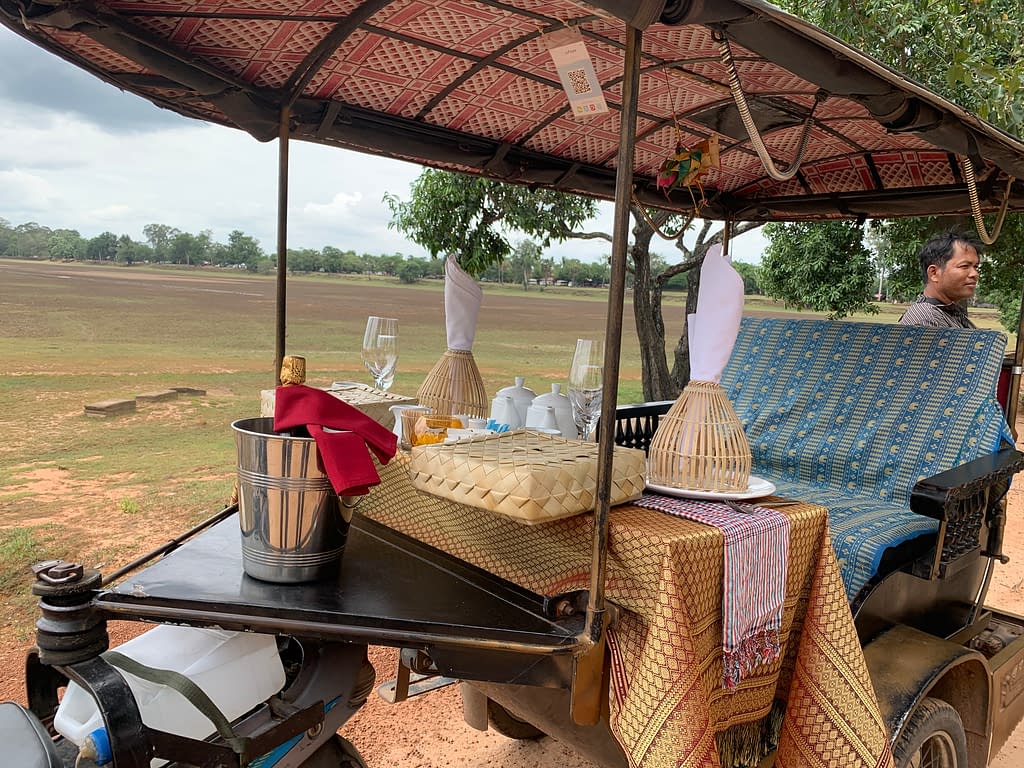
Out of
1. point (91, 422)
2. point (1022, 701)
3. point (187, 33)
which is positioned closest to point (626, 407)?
point (1022, 701)

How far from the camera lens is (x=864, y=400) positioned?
3723 mm

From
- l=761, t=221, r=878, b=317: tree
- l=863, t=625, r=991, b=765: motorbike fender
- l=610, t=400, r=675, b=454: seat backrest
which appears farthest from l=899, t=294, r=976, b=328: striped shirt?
l=761, t=221, r=878, b=317: tree

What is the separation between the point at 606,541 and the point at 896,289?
1113 cm

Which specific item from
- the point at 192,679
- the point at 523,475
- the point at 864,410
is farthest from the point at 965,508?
the point at 192,679

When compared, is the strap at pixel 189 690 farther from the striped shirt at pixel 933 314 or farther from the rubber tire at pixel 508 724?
the striped shirt at pixel 933 314

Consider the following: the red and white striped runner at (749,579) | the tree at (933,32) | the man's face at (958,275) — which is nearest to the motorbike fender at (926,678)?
the red and white striped runner at (749,579)

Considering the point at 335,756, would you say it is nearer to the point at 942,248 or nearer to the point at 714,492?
the point at 714,492

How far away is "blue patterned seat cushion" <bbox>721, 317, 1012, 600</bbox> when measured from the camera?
10.6ft

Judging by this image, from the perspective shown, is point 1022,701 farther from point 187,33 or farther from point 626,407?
point 187,33

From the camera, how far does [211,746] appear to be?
1.41m

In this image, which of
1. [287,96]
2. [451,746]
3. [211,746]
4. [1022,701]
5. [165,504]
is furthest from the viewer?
[165,504]

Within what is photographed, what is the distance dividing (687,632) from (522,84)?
190 centimetres

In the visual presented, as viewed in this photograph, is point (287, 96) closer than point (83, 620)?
No

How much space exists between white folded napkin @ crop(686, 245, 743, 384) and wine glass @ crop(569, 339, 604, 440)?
15.6 inches
